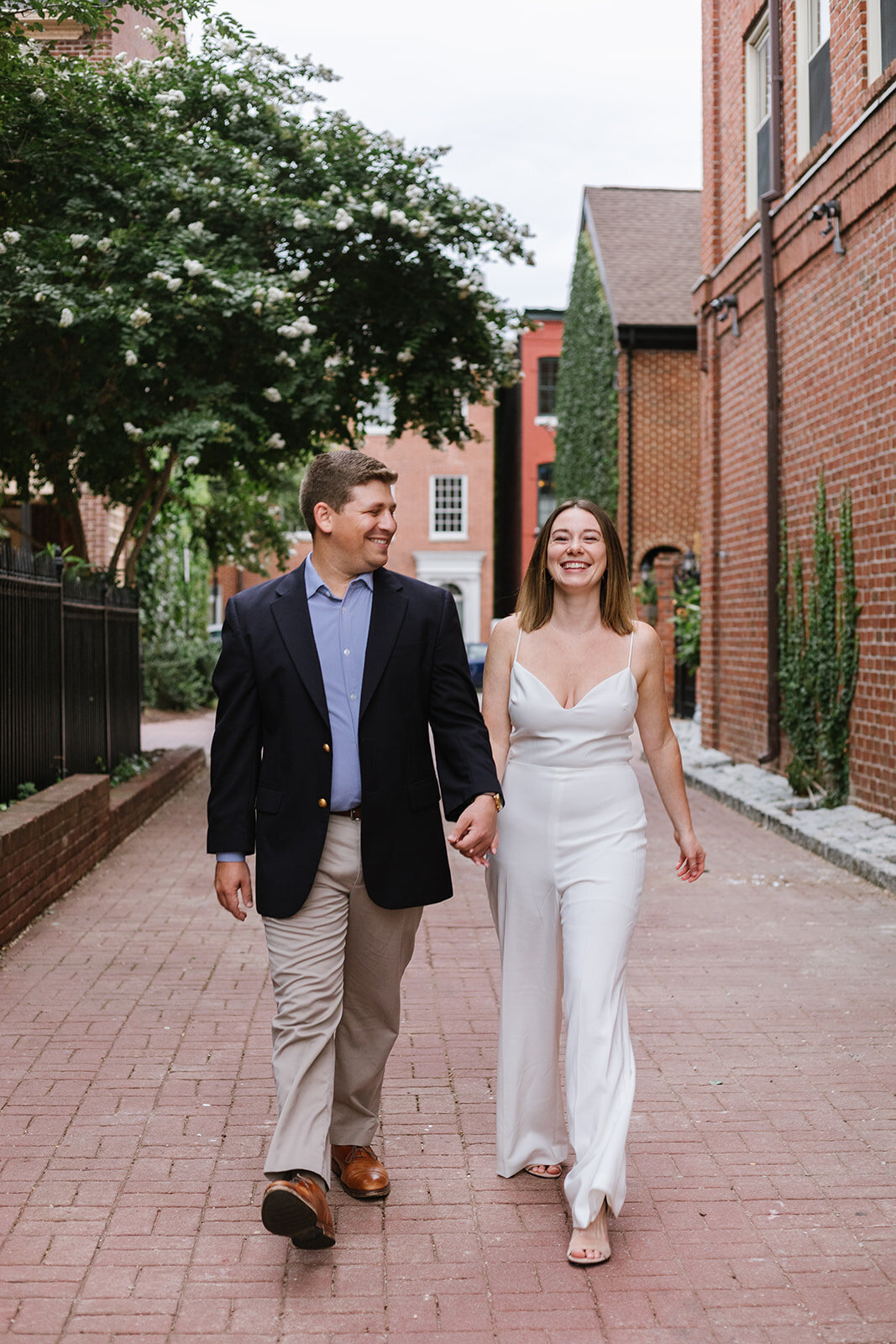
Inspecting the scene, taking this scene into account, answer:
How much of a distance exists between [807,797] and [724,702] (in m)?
4.19

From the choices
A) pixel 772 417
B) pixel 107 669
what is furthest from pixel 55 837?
pixel 772 417

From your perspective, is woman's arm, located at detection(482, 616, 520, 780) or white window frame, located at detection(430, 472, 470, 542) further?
white window frame, located at detection(430, 472, 470, 542)

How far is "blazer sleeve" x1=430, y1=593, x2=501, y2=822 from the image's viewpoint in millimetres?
3881

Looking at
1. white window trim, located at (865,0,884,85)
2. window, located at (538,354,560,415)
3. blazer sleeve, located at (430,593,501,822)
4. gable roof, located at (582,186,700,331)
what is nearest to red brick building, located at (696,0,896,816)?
white window trim, located at (865,0,884,85)

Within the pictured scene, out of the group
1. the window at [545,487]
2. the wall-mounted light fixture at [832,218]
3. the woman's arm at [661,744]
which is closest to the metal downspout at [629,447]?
the window at [545,487]

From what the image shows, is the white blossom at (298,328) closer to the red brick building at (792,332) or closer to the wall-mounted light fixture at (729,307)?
the red brick building at (792,332)

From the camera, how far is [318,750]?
379 centimetres

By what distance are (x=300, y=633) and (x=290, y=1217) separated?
4.85ft

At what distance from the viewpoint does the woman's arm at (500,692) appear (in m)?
4.13

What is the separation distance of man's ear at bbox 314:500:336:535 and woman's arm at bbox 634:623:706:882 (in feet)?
3.10

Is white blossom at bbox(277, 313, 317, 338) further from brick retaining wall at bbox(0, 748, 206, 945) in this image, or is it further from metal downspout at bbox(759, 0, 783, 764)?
metal downspout at bbox(759, 0, 783, 764)

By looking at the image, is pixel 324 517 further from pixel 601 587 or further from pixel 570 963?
pixel 570 963

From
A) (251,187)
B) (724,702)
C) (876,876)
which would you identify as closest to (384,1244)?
(876,876)

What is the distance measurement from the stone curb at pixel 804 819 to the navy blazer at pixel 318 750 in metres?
5.48
